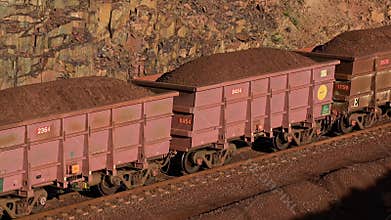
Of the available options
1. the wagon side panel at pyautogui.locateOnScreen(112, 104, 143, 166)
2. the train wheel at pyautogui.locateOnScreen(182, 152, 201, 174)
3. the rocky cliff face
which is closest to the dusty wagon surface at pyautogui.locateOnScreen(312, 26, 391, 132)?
the train wheel at pyautogui.locateOnScreen(182, 152, 201, 174)

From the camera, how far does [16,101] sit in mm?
16672

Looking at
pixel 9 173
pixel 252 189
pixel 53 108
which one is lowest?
pixel 252 189

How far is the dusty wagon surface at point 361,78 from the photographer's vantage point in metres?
24.3

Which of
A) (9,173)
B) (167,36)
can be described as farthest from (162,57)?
(9,173)

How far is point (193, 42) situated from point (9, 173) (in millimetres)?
16622

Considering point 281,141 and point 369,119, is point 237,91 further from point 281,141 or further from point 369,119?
point 369,119

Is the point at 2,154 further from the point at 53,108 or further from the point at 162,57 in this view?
the point at 162,57

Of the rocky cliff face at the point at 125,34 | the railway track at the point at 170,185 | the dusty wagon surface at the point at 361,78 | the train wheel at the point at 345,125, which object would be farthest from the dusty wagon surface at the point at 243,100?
the rocky cliff face at the point at 125,34

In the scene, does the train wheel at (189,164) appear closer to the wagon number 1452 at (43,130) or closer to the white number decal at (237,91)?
the white number decal at (237,91)

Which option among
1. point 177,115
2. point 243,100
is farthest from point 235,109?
point 177,115

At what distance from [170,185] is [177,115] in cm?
193

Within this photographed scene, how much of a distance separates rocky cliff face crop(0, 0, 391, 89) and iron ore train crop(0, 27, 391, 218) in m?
5.56

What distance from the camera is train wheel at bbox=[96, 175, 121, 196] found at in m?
18.2

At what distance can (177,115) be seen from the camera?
19.6 m
